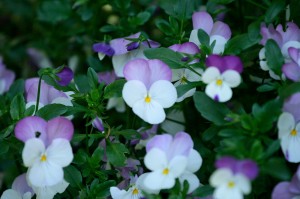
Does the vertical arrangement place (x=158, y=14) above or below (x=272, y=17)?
below

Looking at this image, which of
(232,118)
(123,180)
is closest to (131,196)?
(123,180)

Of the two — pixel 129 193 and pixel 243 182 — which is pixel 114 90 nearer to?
pixel 129 193

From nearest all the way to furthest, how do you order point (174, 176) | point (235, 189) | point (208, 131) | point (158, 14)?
point (235, 189) → point (174, 176) → point (208, 131) → point (158, 14)

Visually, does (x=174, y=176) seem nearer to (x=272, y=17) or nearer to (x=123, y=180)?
(x=123, y=180)

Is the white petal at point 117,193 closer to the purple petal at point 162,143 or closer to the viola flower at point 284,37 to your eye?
the purple petal at point 162,143

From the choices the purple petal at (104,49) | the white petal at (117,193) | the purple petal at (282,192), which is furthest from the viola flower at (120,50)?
the purple petal at (282,192)

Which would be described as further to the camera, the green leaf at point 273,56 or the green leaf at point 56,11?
the green leaf at point 56,11

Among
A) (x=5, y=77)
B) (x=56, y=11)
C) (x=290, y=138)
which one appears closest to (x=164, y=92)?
(x=290, y=138)
